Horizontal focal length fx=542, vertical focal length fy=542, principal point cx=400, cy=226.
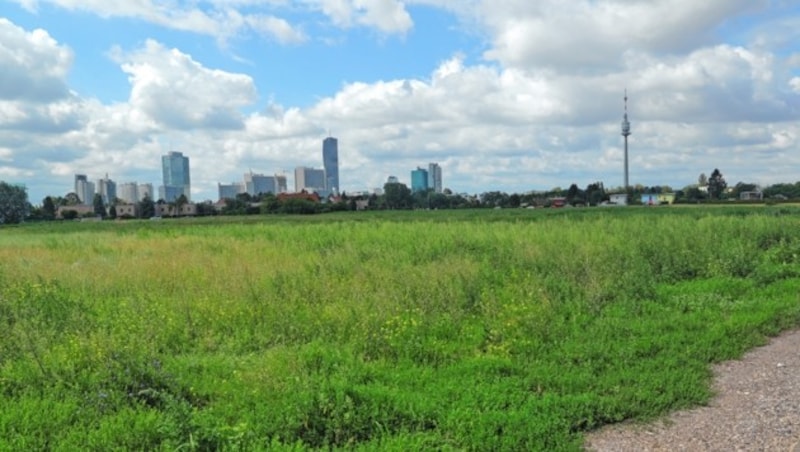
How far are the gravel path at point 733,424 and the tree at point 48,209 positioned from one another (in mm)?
133547

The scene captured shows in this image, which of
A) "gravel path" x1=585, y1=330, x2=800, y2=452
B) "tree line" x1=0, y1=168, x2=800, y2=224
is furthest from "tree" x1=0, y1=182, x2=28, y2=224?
"gravel path" x1=585, y1=330, x2=800, y2=452

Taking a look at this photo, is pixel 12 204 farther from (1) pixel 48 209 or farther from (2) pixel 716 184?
(2) pixel 716 184

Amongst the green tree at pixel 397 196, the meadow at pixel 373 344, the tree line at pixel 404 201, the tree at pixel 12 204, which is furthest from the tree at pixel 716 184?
the tree at pixel 12 204

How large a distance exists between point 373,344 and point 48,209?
134391 mm

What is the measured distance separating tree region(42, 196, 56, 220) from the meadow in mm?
118880

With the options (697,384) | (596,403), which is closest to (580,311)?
(697,384)

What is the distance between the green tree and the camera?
402 feet

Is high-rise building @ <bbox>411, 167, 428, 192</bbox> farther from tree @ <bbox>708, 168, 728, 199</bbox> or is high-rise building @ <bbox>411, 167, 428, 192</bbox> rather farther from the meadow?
the meadow

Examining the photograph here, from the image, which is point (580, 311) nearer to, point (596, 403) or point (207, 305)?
point (596, 403)

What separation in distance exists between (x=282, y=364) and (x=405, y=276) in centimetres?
615

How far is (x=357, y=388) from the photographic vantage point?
5.56 metres

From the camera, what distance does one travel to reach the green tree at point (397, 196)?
4820 inches

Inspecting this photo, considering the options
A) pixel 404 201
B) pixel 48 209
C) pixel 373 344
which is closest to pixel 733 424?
pixel 373 344

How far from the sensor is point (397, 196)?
406 feet
